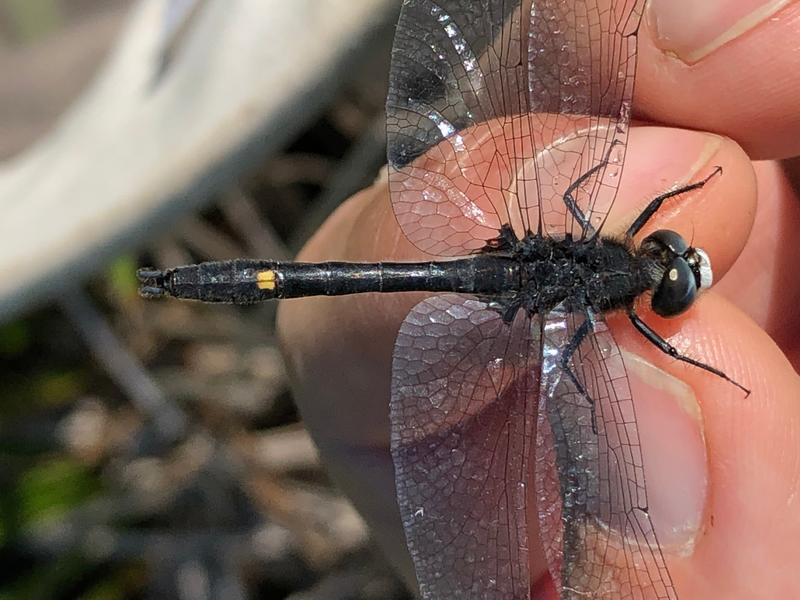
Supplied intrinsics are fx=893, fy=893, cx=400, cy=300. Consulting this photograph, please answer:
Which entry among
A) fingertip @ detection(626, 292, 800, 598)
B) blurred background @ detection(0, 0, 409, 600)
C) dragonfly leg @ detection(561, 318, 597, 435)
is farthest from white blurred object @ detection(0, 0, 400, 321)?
fingertip @ detection(626, 292, 800, 598)

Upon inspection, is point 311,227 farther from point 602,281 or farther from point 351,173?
point 602,281

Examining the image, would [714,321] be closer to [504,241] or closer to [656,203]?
[656,203]

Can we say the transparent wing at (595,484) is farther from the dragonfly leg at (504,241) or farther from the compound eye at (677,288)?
the dragonfly leg at (504,241)

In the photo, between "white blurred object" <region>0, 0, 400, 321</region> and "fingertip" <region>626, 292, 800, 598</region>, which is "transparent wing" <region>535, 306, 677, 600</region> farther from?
"white blurred object" <region>0, 0, 400, 321</region>

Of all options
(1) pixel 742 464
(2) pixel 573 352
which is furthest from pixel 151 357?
(1) pixel 742 464

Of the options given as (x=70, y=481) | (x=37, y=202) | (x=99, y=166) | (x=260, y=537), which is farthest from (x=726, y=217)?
(x=70, y=481)
